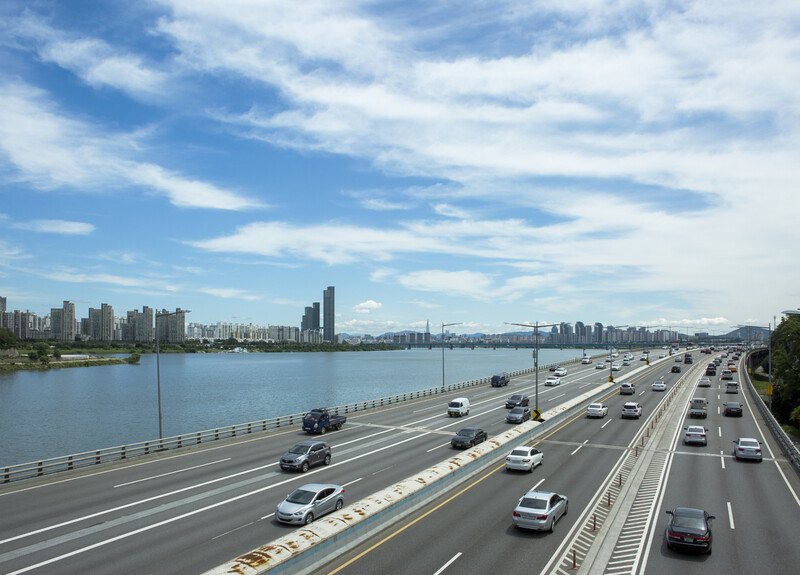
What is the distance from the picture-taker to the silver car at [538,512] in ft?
66.5

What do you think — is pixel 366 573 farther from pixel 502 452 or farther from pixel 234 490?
pixel 502 452

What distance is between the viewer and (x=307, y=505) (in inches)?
834

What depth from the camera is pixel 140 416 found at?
→ 7406 centimetres

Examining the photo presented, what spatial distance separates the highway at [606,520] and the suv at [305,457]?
30.5ft

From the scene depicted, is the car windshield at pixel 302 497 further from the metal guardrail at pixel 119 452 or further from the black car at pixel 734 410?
the black car at pixel 734 410

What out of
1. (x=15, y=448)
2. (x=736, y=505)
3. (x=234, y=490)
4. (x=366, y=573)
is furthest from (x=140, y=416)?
(x=736, y=505)

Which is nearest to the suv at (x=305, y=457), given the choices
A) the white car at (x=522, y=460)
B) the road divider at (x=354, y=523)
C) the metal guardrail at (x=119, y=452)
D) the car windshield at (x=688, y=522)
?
the road divider at (x=354, y=523)

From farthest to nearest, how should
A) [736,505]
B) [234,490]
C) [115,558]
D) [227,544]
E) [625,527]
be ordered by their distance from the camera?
[234,490] < [736,505] < [625,527] < [227,544] < [115,558]

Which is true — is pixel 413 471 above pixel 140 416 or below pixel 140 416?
above

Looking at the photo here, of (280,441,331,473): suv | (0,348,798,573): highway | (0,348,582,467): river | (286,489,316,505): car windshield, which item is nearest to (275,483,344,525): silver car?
(286,489,316,505): car windshield

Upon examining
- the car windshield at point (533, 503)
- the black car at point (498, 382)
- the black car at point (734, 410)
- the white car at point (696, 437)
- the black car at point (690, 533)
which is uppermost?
the car windshield at point (533, 503)

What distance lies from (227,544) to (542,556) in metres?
11.4

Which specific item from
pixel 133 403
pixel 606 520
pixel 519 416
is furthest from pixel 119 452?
pixel 133 403

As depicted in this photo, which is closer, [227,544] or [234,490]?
[227,544]
